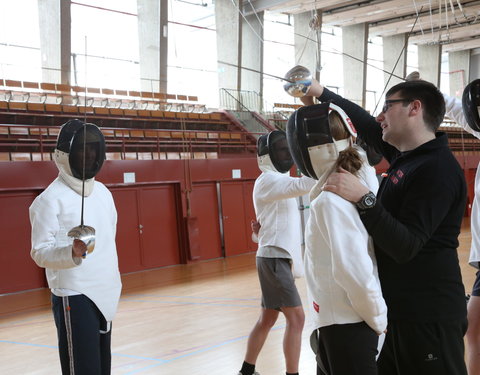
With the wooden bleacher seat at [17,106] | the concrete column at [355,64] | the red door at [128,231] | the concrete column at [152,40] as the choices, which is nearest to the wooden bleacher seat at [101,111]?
the wooden bleacher seat at [17,106]

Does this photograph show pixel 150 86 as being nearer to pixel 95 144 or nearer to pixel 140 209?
pixel 140 209

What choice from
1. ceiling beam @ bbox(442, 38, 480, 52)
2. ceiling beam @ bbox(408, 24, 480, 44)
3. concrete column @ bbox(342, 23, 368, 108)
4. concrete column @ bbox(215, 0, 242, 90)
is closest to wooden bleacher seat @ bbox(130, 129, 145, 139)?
concrete column @ bbox(215, 0, 242, 90)

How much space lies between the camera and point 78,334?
2.35 meters

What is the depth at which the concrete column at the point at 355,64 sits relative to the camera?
18.6 meters

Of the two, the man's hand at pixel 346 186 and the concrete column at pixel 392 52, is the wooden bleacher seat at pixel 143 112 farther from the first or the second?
the man's hand at pixel 346 186

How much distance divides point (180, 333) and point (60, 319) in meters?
3.16

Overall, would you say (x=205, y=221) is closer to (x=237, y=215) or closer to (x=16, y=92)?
(x=237, y=215)

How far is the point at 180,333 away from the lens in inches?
214

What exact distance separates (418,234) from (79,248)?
1.24 metres

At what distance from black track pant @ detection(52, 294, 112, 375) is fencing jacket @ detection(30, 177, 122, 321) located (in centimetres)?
5

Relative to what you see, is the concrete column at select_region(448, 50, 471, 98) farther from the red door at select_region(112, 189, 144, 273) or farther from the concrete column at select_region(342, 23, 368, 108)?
the red door at select_region(112, 189, 144, 273)

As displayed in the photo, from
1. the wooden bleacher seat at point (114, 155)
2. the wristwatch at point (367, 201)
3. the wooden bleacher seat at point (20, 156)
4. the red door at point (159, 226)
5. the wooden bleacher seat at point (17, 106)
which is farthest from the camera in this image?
the wooden bleacher seat at point (114, 155)

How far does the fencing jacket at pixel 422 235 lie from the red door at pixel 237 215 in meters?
10.2

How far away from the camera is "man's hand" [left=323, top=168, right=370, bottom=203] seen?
168 cm
